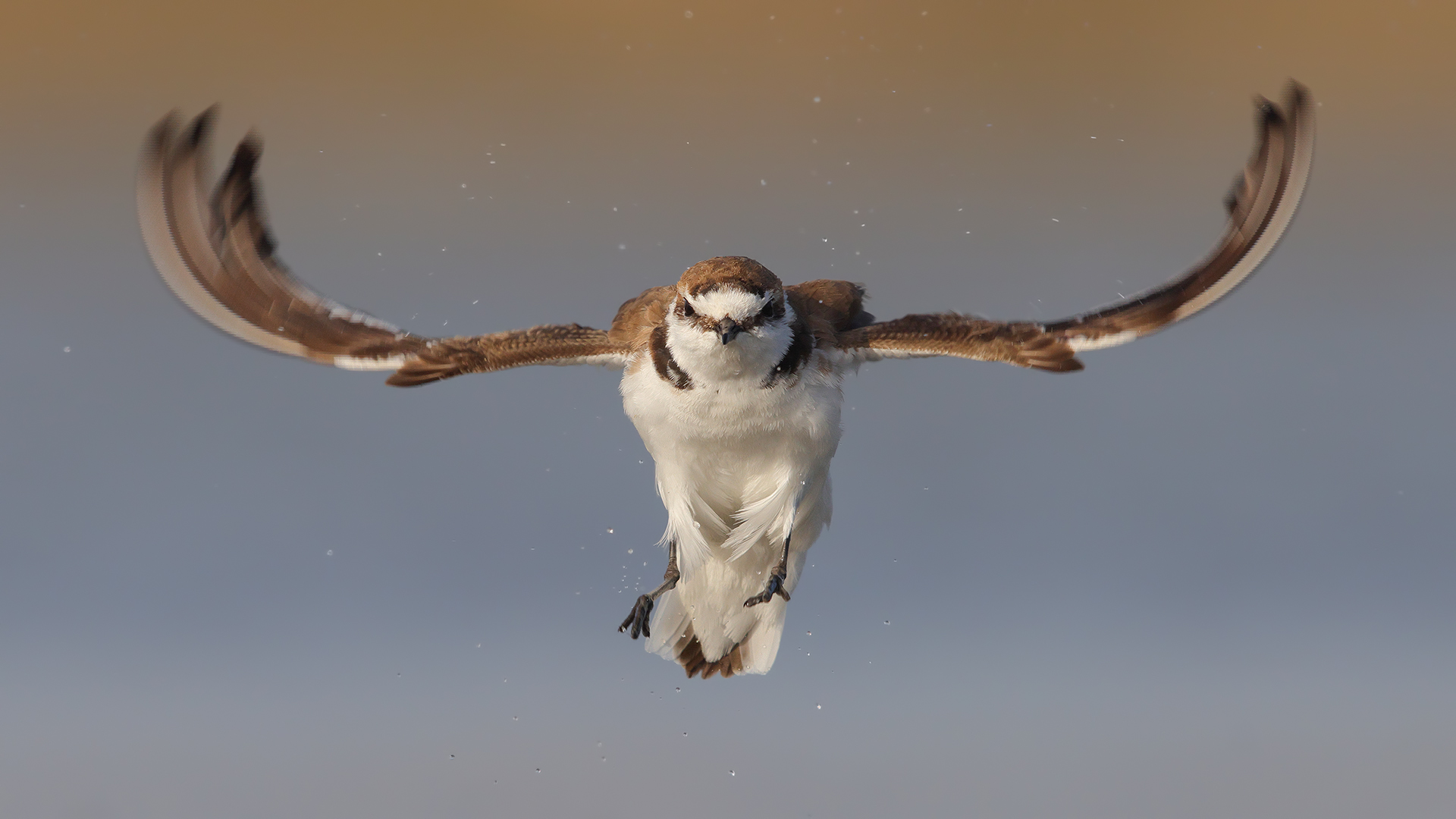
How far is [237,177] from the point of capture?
19.6 feet

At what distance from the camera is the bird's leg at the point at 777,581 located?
6.01 meters

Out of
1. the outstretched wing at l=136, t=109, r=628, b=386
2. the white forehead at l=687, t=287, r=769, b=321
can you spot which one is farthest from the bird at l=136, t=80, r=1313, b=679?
the white forehead at l=687, t=287, r=769, b=321

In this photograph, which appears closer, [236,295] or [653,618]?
[236,295]

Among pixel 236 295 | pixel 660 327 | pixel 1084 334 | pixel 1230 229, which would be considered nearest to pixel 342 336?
pixel 236 295

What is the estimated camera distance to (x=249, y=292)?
19.6 feet

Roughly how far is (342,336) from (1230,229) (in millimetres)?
4116

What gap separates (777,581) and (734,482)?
0.60 meters

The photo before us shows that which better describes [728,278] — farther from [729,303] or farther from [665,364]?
[665,364]

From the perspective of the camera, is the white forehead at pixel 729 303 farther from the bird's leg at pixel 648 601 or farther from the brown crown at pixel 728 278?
the bird's leg at pixel 648 601

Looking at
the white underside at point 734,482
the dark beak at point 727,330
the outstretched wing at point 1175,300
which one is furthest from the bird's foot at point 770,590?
the dark beak at point 727,330

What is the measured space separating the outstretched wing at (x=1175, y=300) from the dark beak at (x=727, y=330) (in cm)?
101

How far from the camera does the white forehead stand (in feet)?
16.5

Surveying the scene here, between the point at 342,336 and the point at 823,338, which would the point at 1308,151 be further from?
the point at 342,336

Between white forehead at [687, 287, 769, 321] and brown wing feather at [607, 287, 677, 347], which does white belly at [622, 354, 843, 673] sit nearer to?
brown wing feather at [607, 287, 677, 347]
